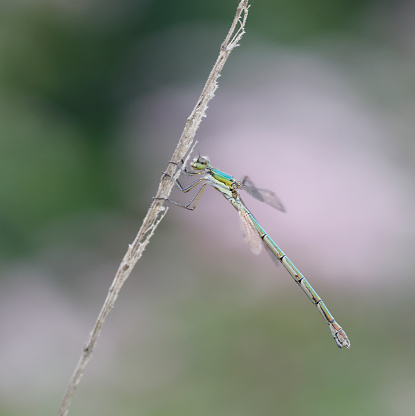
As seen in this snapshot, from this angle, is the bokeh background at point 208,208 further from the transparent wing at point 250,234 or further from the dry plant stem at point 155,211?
the dry plant stem at point 155,211

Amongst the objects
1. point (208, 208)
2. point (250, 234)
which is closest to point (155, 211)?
point (250, 234)

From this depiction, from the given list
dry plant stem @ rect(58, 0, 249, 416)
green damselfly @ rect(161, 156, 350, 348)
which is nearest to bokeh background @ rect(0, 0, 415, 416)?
green damselfly @ rect(161, 156, 350, 348)

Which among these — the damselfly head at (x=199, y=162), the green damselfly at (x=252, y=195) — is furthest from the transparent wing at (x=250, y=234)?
the damselfly head at (x=199, y=162)

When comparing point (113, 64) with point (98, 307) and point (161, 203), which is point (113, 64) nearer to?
point (98, 307)

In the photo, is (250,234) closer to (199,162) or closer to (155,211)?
(199,162)

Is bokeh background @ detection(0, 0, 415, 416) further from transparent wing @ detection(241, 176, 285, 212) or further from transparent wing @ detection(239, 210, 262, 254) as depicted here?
transparent wing @ detection(241, 176, 285, 212)

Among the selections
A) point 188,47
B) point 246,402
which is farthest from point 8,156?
point 246,402
